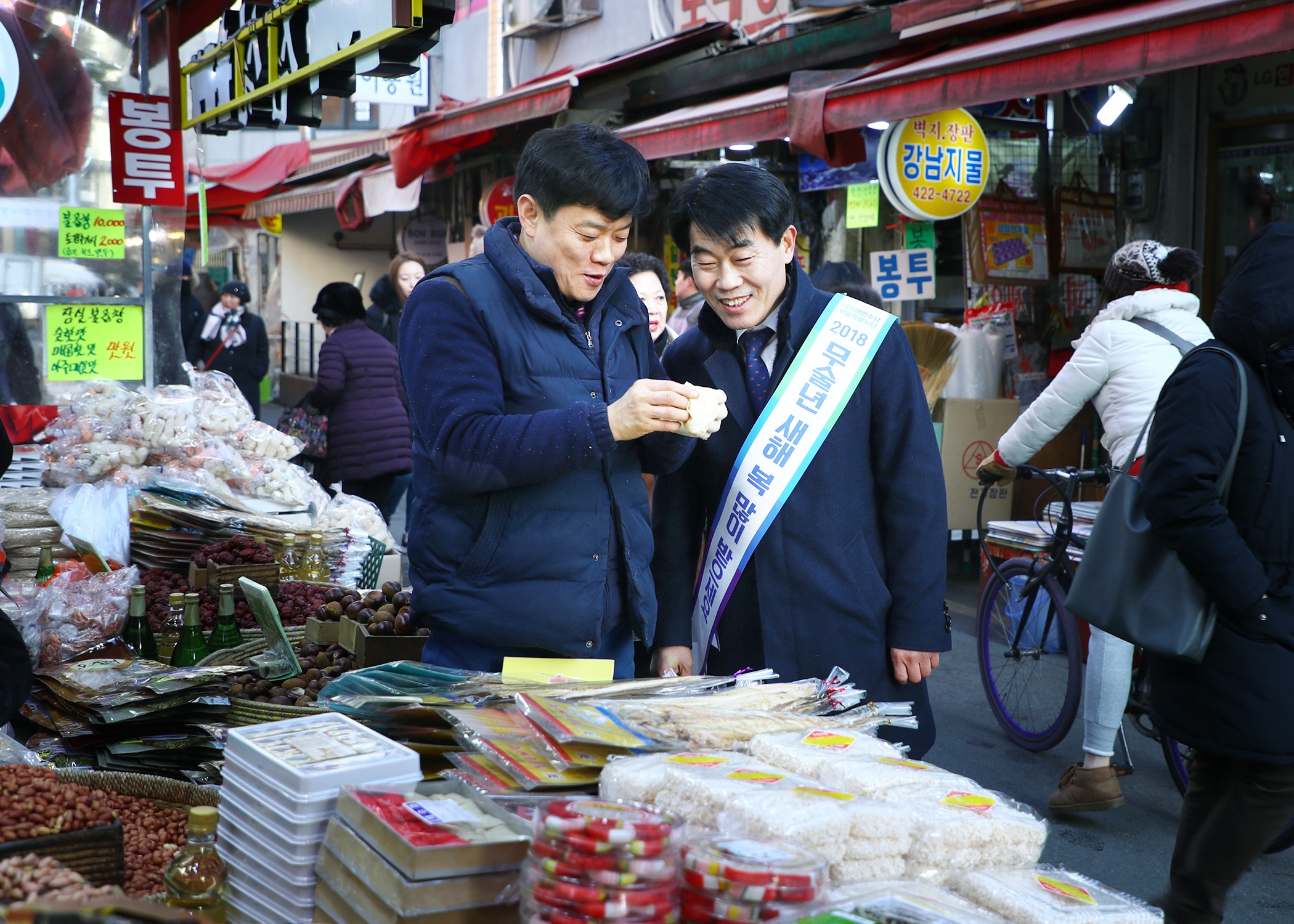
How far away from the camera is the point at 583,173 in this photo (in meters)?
2.27

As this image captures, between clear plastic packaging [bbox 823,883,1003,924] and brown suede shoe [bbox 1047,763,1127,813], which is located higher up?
clear plastic packaging [bbox 823,883,1003,924]

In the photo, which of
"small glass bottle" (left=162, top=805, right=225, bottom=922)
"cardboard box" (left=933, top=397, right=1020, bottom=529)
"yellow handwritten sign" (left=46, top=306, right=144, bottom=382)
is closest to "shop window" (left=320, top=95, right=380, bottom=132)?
"yellow handwritten sign" (left=46, top=306, right=144, bottom=382)

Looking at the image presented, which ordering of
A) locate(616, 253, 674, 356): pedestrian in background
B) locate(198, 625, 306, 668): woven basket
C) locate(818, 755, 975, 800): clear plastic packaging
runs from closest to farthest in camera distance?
locate(818, 755, 975, 800): clear plastic packaging, locate(198, 625, 306, 668): woven basket, locate(616, 253, 674, 356): pedestrian in background

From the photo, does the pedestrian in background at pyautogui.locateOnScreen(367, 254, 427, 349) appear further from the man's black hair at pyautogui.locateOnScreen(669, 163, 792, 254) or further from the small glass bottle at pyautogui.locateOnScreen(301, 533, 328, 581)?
the man's black hair at pyautogui.locateOnScreen(669, 163, 792, 254)

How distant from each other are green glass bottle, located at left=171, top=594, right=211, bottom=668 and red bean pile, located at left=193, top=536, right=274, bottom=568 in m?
0.31

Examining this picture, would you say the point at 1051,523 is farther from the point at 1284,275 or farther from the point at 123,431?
the point at 123,431

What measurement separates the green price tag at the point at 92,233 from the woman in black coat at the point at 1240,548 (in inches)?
215

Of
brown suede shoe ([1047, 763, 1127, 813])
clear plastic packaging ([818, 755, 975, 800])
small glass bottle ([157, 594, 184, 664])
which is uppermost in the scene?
clear plastic packaging ([818, 755, 975, 800])

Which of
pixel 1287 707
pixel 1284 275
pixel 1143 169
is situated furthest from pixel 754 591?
pixel 1143 169

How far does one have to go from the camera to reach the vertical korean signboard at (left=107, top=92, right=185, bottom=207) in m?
5.98

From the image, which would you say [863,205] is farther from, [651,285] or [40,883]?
[40,883]

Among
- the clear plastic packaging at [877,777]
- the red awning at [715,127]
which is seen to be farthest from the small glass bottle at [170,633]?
the red awning at [715,127]

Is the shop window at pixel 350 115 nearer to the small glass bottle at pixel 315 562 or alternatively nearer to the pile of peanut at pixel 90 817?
the small glass bottle at pixel 315 562

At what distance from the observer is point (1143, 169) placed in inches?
299
